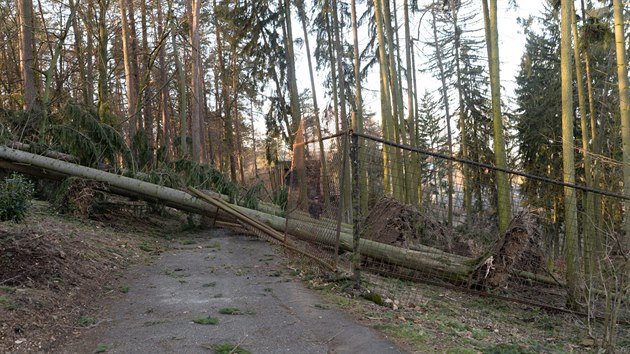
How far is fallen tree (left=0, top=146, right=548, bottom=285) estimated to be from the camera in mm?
7246

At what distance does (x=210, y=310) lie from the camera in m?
5.03

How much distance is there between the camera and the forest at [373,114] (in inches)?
301

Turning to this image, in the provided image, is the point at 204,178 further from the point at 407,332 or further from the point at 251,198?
the point at 407,332

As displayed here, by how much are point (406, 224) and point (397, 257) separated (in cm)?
74

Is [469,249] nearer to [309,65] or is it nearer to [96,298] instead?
[96,298]

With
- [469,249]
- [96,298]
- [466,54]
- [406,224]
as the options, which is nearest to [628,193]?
[469,249]

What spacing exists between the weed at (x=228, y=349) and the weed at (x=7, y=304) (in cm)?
191

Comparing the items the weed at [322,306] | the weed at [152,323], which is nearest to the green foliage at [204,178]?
the weed at [322,306]

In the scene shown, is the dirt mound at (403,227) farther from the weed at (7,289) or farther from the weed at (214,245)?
the weed at (7,289)

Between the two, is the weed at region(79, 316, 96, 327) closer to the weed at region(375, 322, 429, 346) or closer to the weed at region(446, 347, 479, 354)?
the weed at region(375, 322, 429, 346)

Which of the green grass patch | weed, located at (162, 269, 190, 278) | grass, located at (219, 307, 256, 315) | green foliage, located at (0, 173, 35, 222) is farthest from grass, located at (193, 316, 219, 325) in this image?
green foliage, located at (0, 173, 35, 222)

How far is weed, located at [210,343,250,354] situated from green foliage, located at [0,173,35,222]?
476 cm

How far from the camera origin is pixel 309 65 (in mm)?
20172

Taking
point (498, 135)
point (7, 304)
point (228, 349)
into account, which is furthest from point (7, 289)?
point (498, 135)
